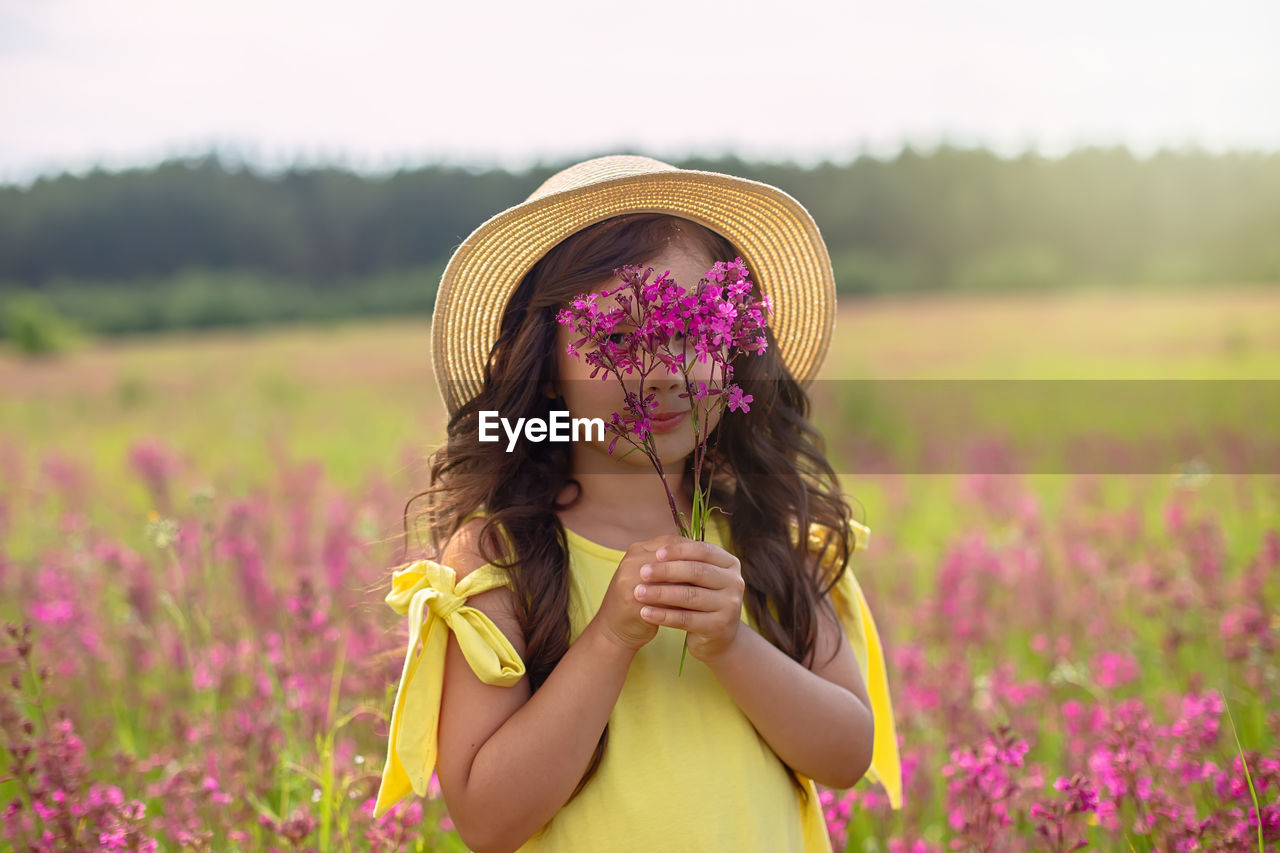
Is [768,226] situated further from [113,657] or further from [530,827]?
[113,657]

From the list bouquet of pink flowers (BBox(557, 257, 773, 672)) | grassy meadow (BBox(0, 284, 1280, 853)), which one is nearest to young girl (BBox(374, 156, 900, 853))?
bouquet of pink flowers (BBox(557, 257, 773, 672))

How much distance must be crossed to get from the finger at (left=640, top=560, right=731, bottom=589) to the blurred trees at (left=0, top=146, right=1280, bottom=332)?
3805 cm

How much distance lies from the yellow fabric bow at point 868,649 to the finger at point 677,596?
68cm

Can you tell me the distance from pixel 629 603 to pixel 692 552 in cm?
14

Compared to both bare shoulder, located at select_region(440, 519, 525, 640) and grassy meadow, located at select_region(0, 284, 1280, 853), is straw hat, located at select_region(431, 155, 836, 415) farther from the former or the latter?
grassy meadow, located at select_region(0, 284, 1280, 853)

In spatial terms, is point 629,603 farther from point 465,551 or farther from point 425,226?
point 425,226

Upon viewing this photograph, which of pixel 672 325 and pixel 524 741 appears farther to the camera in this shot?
pixel 524 741

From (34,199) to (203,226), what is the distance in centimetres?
800

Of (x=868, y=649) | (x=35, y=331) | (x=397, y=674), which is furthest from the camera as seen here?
(x=35, y=331)

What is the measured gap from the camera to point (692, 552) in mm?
1542

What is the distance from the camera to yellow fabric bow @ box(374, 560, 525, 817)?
5.69 ft

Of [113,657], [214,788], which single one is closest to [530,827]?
[214,788]

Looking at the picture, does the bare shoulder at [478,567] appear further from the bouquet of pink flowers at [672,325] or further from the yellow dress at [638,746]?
the bouquet of pink flowers at [672,325]

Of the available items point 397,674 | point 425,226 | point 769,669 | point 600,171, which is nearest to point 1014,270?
point 425,226
